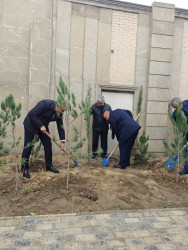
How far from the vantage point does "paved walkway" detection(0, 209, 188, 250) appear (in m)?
2.12

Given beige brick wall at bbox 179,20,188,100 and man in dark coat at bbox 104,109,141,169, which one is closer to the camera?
man in dark coat at bbox 104,109,141,169

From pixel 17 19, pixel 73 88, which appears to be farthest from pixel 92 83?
pixel 17 19

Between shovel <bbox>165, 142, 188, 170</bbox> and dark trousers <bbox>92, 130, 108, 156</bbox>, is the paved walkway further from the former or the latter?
dark trousers <bbox>92, 130, 108, 156</bbox>

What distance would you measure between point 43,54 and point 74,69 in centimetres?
91

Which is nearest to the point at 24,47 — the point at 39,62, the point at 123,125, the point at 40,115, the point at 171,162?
the point at 39,62

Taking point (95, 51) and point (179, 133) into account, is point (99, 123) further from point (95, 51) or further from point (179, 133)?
point (179, 133)

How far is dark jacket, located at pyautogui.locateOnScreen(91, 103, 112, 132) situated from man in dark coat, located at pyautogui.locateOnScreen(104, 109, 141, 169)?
1.58ft

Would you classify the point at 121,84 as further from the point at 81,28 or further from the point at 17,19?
the point at 17,19

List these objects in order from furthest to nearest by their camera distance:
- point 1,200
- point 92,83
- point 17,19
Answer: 1. point 92,83
2. point 17,19
3. point 1,200

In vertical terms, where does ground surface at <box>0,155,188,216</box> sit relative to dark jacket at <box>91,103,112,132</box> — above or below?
below

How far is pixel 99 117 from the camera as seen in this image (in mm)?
5613

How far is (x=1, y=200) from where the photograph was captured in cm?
305

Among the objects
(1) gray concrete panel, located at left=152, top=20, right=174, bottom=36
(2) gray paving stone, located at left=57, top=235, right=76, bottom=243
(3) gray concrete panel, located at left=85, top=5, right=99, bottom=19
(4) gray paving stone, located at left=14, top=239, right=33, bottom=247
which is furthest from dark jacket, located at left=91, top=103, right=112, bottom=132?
(4) gray paving stone, located at left=14, top=239, right=33, bottom=247

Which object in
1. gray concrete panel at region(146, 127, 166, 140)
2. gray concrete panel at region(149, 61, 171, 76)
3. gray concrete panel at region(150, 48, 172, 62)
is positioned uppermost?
gray concrete panel at region(150, 48, 172, 62)
